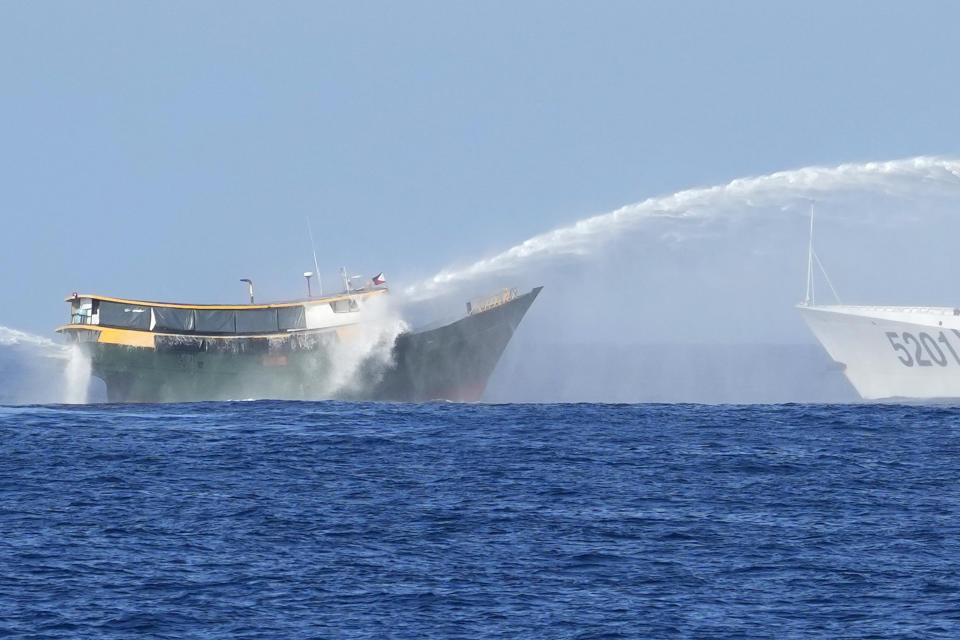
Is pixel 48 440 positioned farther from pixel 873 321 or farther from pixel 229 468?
pixel 873 321

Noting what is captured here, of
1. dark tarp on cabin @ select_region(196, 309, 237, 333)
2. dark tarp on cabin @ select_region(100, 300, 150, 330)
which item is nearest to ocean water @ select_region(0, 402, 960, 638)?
dark tarp on cabin @ select_region(100, 300, 150, 330)

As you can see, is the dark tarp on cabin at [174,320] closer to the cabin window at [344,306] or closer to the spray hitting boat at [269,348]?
the spray hitting boat at [269,348]

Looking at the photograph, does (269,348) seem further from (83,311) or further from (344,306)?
(83,311)

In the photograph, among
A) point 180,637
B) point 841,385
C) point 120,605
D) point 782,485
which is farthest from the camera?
point 841,385

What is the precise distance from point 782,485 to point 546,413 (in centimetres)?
2787

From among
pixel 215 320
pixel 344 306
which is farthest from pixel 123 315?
pixel 344 306

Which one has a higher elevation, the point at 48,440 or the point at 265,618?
the point at 48,440

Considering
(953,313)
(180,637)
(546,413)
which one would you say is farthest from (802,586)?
(953,313)

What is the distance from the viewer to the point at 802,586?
3803 centimetres

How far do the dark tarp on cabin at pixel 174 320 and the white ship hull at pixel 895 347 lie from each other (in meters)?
49.6

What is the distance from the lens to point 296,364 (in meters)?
81.4

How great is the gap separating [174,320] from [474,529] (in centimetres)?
3999

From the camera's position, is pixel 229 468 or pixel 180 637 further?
pixel 229 468

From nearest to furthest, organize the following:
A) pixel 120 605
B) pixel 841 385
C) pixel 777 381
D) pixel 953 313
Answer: pixel 120 605 → pixel 953 313 → pixel 841 385 → pixel 777 381
